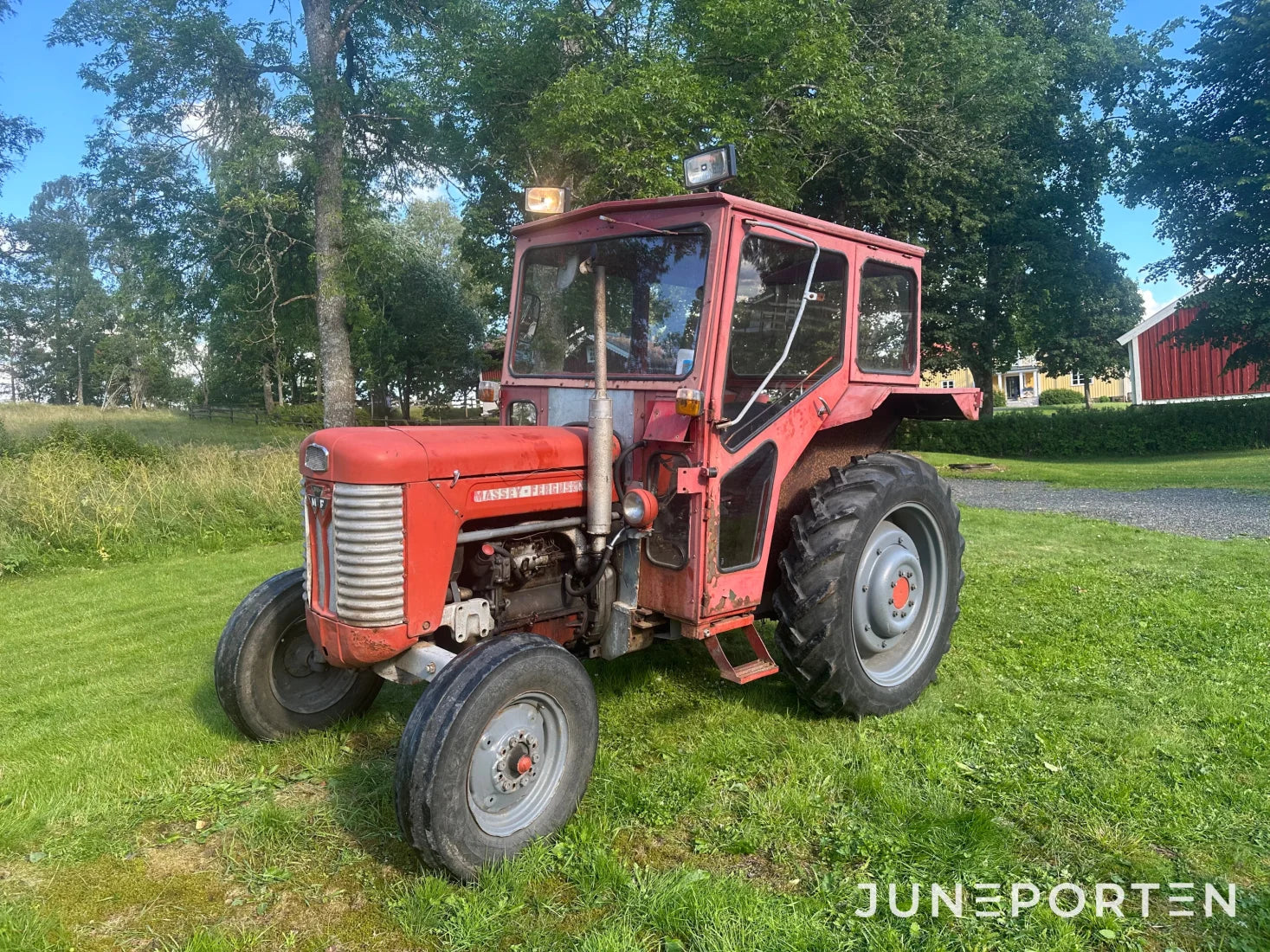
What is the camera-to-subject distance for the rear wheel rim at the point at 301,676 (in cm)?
385

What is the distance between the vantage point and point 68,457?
37.5ft

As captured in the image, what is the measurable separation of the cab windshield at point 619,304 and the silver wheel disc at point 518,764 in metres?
1.49

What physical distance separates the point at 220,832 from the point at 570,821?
4.31ft

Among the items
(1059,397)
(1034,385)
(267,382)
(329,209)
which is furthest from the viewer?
(1034,385)

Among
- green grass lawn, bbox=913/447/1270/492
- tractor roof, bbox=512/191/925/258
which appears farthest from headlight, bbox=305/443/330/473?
green grass lawn, bbox=913/447/1270/492

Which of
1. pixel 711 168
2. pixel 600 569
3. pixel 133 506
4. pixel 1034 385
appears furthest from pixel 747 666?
pixel 1034 385

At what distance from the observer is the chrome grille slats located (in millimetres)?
2961

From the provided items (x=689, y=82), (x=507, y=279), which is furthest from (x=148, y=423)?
(x=689, y=82)

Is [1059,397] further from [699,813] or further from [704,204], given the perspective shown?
[699,813]

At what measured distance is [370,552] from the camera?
297 centimetres

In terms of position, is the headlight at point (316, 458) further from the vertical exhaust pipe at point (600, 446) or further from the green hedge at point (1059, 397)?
the green hedge at point (1059, 397)

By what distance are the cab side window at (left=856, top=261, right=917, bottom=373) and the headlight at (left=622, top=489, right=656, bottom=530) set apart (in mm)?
1492

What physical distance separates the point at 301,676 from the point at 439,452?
1.57m

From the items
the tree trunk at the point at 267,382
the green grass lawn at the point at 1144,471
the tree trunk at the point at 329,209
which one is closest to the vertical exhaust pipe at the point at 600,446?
the green grass lawn at the point at 1144,471
